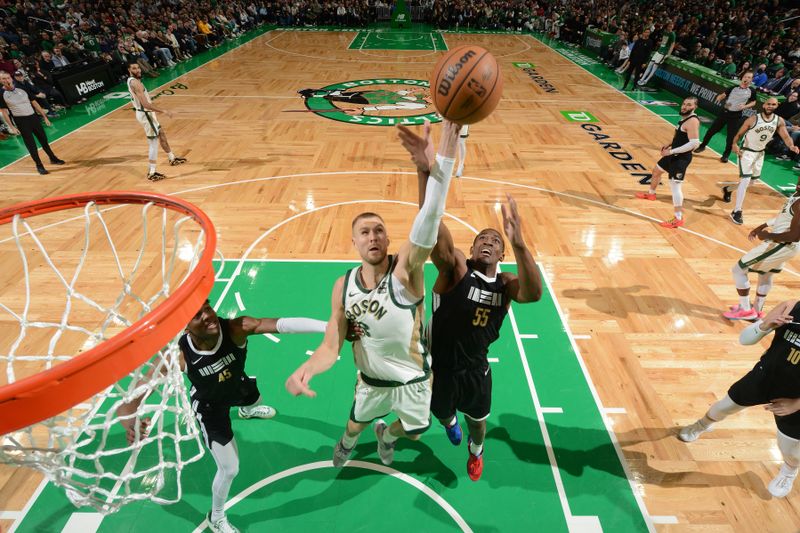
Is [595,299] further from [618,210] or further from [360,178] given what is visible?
[360,178]

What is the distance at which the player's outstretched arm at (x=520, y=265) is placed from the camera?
2289mm

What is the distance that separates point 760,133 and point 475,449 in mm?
6533

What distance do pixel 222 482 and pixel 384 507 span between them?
116cm

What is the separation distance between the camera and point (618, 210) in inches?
292

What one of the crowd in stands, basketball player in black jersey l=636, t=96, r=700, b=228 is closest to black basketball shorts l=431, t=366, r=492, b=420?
basketball player in black jersey l=636, t=96, r=700, b=228

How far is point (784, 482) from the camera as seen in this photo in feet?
11.2

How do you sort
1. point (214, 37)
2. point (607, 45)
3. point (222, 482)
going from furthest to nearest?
point (214, 37)
point (607, 45)
point (222, 482)

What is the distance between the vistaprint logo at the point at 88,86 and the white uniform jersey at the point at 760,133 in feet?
50.1

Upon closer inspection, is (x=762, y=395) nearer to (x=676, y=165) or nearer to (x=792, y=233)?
(x=792, y=233)

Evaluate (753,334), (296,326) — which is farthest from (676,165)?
(296,326)

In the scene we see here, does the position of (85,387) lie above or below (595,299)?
above

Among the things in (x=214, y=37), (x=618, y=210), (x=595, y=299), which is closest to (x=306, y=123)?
(x=618, y=210)

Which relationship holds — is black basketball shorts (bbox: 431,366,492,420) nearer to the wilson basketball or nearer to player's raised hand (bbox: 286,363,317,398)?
player's raised hand (bbox: 286,363,317,398)

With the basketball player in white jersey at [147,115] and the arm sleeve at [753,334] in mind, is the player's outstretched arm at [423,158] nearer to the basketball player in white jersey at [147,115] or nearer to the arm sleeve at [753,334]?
the arm sleeve at [753,334]
